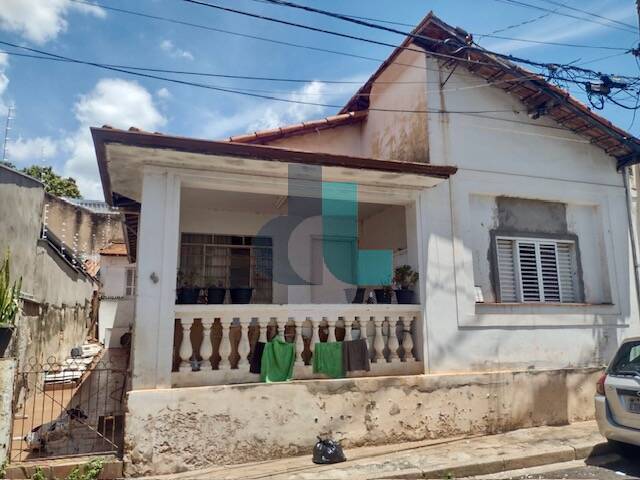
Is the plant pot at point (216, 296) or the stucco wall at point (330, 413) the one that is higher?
the plant pot at point (216, 296)

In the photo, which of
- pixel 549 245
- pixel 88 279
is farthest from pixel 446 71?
pixel 88 279

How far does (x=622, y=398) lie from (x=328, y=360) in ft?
11.6

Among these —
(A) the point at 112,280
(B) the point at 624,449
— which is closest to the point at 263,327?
(B) the point at 624,449

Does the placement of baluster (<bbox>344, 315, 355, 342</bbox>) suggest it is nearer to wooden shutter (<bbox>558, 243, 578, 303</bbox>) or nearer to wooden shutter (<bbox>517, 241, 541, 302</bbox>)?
wooden shutter (<bbox>517, 241, 541, 302</bbox>)

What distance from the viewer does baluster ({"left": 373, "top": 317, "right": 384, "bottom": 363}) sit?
6535mm

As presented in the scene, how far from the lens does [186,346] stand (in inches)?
225

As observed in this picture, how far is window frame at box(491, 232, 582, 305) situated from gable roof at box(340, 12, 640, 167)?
189 cm

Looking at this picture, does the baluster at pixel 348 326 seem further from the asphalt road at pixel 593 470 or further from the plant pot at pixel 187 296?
the asphalt road at pixel 593 470

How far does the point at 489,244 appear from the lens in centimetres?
766

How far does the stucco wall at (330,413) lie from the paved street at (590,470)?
1.08 metres

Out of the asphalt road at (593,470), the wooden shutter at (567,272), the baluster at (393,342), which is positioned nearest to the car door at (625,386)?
the asphalt road at (593,470)

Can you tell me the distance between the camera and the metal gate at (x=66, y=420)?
18.5 feet

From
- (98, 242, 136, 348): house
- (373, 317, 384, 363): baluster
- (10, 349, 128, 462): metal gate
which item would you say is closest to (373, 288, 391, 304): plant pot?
(373, 317, 384, 363): baluster

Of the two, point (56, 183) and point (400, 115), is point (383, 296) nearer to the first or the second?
point (400, 115)
